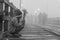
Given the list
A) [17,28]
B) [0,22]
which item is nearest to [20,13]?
[17,28]

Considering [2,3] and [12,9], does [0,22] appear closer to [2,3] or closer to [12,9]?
[2,3]

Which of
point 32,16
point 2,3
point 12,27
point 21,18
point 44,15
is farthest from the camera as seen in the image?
point 32,16

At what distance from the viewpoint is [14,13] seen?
12.4 meters

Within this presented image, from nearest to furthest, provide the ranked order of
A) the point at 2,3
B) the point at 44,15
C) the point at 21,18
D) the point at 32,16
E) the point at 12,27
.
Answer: the point at 2,3 → the point at 12,27 → the point at 21,18 → the point at 44,15 → the point at 32,16

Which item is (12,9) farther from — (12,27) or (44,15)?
(44,15)

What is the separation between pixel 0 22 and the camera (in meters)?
8.15

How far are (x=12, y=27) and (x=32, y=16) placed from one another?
284ft

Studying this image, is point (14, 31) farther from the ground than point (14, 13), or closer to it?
closer to it

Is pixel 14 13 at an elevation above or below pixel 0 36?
above

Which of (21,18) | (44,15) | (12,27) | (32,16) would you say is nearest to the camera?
(12,27)

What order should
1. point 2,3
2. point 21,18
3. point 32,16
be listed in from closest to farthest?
point 2,3, point 21,18, point 32,16

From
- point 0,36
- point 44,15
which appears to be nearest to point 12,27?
point 0,36

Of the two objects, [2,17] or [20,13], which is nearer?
[2,17]

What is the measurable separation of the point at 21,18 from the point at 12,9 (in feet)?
3.47
